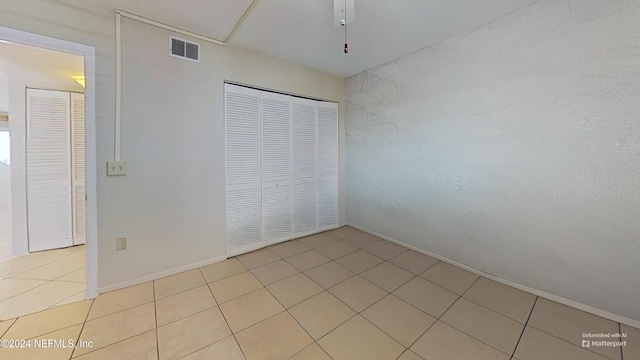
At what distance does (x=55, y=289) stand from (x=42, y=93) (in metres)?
2.52

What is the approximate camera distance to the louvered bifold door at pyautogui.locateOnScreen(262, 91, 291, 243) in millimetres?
2881

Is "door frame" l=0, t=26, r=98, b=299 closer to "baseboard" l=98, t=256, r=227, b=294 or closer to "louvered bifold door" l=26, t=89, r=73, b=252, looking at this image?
"baseboard" l=98, t=256, r=227, b=294

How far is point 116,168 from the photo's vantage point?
1939 millimetres

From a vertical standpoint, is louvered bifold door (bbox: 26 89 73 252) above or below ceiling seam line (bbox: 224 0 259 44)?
below

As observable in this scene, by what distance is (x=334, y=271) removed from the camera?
236 cm

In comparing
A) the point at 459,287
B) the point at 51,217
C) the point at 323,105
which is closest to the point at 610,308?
the point at 459,287

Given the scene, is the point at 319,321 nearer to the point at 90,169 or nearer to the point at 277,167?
the point at 277,167

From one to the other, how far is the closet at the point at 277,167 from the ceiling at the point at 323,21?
2.06ft

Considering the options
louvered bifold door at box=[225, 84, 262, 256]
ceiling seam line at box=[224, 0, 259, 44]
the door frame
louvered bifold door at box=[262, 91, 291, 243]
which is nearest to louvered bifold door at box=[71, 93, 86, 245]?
the door frame

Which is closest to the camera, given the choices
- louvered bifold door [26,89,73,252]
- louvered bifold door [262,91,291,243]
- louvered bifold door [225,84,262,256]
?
louvered bifold door [225,84,262,256]

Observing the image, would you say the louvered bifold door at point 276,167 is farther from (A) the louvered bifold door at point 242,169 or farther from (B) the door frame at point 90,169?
(B) the door frame at point 90,169

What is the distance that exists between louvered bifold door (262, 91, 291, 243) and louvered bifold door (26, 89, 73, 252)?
8.80 ft

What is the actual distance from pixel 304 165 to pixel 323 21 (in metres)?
1.82

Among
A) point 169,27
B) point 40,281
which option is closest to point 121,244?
point 40,281
